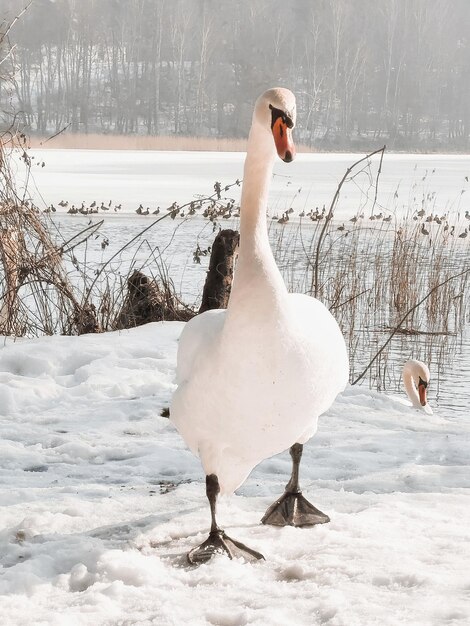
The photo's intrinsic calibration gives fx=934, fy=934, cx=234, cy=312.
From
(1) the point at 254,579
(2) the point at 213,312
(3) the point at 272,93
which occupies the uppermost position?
(3) the point at 272,93

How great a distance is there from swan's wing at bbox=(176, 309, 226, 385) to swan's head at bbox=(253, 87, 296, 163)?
604 mm

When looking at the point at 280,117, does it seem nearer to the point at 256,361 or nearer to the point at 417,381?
the point at 256,361

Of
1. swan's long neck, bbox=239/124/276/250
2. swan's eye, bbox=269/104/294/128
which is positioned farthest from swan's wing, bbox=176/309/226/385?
swan's eye, bbox=269/104/294/128

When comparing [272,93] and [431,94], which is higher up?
[431,94]

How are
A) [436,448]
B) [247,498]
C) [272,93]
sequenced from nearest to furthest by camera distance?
[272,93] → [247,498] → [436,448]

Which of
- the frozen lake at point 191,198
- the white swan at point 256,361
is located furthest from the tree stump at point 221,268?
the white swan at point 256,361

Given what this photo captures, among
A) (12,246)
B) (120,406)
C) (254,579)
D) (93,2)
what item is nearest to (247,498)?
(254,579)

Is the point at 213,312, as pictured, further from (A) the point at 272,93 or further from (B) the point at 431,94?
(B) the point at 431,94

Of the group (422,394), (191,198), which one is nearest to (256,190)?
(422,394)

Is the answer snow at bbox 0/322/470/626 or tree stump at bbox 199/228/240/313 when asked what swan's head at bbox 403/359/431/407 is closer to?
snow at bbox 0/322/470/626

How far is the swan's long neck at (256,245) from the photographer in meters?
2.67

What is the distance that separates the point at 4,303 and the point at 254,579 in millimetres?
4559

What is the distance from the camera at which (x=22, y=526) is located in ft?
10.3

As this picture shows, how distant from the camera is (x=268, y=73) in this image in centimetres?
6109
